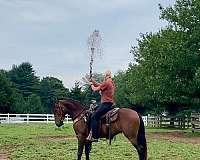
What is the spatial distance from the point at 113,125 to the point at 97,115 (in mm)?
577

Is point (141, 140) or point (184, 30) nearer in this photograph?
point (141, 140)

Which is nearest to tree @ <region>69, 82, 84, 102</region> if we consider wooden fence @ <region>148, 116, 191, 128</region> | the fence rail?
the fence rail

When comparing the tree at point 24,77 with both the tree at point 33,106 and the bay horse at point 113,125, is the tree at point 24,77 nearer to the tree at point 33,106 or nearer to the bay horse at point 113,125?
the tree at point 33,106

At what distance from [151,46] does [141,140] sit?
21505mm

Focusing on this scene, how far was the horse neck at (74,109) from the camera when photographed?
14195 mm

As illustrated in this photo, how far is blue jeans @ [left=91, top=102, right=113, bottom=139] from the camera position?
1348 cm

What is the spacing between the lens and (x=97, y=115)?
44.3ft

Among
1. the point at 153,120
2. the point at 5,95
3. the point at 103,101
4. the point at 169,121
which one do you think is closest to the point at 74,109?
the point at 103,101

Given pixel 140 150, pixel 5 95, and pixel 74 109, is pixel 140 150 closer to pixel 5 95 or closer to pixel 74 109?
pixel 74 109

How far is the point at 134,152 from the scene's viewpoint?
54.4 ft

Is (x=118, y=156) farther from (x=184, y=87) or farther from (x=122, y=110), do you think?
(x=184, y=87)

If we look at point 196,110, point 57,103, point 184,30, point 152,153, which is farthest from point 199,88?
point 57,103

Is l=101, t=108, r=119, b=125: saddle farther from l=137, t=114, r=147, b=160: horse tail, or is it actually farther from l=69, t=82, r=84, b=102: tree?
l=69, t=82, r=84, b=102: tree

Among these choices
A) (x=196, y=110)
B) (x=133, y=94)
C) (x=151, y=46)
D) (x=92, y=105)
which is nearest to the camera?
(x=92, y=105)
